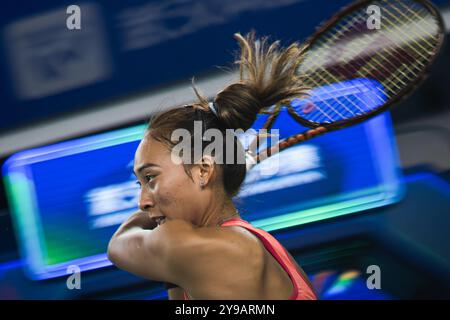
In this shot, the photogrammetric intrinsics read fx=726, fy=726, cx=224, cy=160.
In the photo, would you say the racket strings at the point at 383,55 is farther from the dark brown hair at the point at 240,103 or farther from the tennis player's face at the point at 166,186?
the tennis player's face at the point at 166,186

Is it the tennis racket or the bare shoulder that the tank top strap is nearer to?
the bare shoulder

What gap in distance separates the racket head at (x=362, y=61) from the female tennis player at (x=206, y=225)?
1.31 ft

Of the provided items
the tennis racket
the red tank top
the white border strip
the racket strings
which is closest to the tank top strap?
the red tank top

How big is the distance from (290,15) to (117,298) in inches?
51.2

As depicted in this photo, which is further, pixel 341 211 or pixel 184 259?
pixel 341 211

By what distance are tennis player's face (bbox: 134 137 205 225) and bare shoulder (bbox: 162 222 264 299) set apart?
0.27ft

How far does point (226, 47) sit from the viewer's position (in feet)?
9.42

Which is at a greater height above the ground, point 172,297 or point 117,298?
point 172,297

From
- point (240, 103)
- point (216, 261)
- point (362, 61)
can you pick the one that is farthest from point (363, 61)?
point (216, 261)

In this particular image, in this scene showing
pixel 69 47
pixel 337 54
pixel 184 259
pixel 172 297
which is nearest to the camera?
pixel 184 259

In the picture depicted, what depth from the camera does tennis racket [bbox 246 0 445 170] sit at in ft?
6.98

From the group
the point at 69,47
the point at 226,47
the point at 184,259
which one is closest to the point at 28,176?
the point at 69,47
